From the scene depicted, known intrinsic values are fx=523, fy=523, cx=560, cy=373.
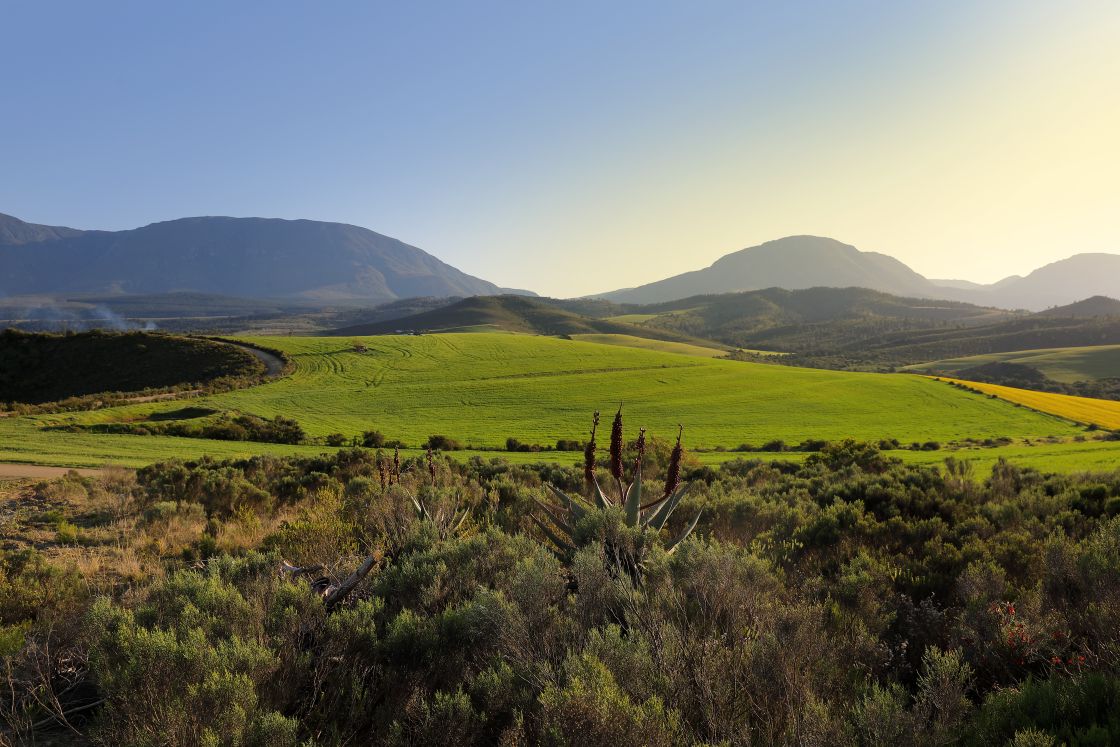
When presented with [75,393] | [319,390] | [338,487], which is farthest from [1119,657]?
[75,393]

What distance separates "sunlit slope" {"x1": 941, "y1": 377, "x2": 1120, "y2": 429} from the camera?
127 feet

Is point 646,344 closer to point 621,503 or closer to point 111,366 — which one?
point 111,366

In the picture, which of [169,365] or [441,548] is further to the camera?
[169,365]

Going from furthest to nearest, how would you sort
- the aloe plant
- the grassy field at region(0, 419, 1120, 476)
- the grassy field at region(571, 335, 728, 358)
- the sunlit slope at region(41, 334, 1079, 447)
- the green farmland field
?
the grassy field at region(571, 335, 728, 358), the sunlit slope at region(41, 334, 1079, 447), the green farmland field, the grassy field at region(0, 419, 1120, 476), the aloe plant

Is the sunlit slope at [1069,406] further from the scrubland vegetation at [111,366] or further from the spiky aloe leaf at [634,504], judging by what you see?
the scrubland vegetation at [111,366]

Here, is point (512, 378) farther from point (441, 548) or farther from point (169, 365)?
point (441, 548)

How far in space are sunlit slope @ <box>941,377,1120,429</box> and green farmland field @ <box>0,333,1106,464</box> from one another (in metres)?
1.82

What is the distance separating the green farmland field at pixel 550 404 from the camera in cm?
3145

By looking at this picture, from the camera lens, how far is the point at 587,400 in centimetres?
5044

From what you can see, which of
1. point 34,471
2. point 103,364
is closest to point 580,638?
point 34,471

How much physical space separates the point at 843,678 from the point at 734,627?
0.80 metres

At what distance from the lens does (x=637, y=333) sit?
556ft

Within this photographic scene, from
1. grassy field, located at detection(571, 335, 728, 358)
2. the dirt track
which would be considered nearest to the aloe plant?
the dirt track

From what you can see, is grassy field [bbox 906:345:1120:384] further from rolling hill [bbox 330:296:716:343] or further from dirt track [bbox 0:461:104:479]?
dirt track [bbox 0:461:104:479]
